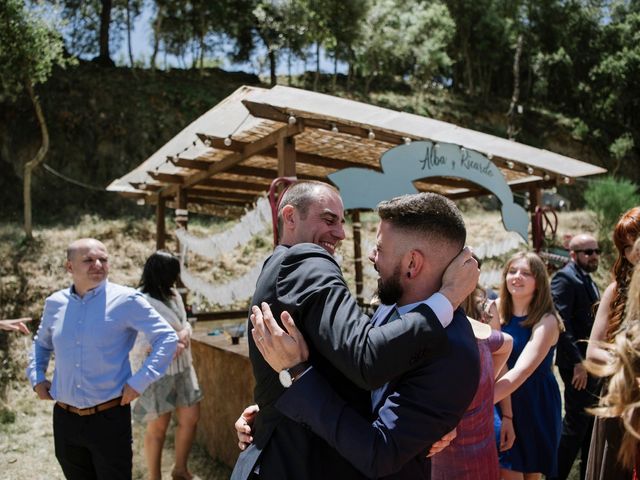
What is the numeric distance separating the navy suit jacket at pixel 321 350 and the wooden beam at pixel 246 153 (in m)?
2.83

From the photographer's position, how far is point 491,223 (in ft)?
59.4

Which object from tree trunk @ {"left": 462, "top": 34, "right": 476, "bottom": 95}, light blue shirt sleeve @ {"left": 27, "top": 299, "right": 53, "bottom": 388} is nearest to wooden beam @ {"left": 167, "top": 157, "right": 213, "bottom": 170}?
light blue shirt sleeve @ {"left": 27, "top": 299, "right": 53, "bottom": 388}

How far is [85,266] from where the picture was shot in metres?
3.08

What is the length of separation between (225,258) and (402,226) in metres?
12.8

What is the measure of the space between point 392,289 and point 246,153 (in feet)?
12.5

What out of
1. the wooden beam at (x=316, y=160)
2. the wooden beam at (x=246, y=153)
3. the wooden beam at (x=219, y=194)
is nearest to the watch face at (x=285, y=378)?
the wooden beam at (x=246, y=153)

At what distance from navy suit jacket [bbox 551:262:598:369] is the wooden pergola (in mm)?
1573

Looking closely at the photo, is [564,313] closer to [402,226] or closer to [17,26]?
[402,226]

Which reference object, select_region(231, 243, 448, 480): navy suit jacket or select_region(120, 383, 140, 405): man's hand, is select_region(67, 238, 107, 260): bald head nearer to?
select_region(120, 383, 140, 405): man's hand

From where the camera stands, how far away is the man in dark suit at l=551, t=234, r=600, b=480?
389 cm

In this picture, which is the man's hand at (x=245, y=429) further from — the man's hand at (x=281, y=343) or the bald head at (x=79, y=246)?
the bald head at (x=79, y=246)

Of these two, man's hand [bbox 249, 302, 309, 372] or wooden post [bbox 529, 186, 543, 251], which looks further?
wooden post [bbox 529, 186, 543, 251]

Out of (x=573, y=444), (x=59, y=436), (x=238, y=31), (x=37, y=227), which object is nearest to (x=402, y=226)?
(x=59, y=436)

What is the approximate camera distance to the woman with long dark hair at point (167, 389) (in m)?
3.94
